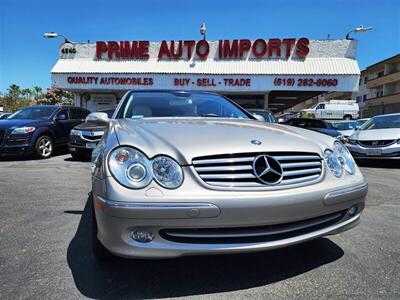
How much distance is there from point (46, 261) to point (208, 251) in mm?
1483

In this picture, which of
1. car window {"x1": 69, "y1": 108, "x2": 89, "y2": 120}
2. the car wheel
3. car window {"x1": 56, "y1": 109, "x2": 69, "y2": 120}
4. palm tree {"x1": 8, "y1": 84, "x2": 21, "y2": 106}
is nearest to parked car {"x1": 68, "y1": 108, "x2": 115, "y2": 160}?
the car wheel

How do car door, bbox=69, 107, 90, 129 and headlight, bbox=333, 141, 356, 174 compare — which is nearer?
headlight, bbox=333, 141, 356, 174

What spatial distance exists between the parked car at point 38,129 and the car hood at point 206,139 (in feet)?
24.0

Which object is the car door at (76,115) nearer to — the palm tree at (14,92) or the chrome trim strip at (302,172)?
the chrome trim strip at (302,172)

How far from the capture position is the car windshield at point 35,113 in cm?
1041

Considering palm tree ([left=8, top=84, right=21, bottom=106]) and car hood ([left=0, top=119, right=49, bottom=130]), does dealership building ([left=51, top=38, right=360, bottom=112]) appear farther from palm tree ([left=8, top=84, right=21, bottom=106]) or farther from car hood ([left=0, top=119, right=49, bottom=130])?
palm tree ([left=8, top=84, right=21, bottom=106])

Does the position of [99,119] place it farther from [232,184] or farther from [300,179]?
[300,179]

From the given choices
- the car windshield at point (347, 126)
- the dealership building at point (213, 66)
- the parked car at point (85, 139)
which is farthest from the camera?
the car windshield at point (347, 126)

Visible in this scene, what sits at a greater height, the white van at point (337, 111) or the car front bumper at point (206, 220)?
the white van at point (337, 111)

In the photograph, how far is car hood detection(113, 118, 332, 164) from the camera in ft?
7.88

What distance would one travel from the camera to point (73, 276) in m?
2.69

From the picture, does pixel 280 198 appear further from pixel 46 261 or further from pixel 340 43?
pixel 340 43

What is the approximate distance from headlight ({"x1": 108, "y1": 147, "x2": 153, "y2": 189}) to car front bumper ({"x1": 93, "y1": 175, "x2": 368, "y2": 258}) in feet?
0.45

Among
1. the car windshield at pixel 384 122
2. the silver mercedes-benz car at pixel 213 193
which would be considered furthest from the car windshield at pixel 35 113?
the car windshield at pixel 384 122
